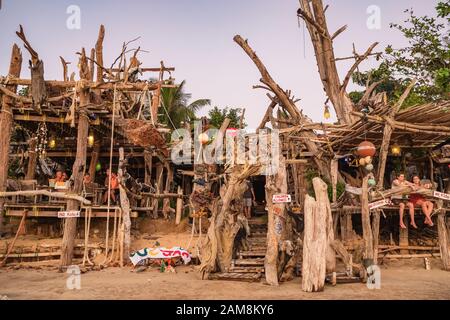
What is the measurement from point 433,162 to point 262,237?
7707 mm

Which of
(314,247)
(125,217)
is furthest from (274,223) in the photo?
(125,217)

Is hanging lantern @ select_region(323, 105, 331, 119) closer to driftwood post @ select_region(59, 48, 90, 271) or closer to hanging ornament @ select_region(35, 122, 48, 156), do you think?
driftwood post @ select_region(59, 48, 90, 271)

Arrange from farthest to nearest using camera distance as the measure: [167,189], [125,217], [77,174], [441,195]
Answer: [167,189], [125,217], [77,174], [441,195]

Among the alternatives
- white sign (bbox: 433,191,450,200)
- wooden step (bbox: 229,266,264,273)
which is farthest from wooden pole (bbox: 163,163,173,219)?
white sign (bbox: 433,191,450,200)

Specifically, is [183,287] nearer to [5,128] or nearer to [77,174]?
[77,174]

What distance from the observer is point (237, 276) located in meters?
9.57

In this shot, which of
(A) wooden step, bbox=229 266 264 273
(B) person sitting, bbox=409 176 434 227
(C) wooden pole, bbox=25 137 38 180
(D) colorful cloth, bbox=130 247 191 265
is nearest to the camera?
(A) wooden step, bbox=229 266 264 273

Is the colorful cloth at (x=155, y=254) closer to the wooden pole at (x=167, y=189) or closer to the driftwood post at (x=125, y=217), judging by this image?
the driftwood post at (x=125, y=217)

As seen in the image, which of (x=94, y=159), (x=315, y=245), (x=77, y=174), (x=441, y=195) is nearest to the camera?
(x=315, y=245)

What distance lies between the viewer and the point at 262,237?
12.9 meters

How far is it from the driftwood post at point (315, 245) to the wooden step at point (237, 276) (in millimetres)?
1486

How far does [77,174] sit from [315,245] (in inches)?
295

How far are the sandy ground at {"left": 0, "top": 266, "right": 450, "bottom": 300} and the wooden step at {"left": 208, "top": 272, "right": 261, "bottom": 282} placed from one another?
0.77ft

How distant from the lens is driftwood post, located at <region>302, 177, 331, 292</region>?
832 centimetres
